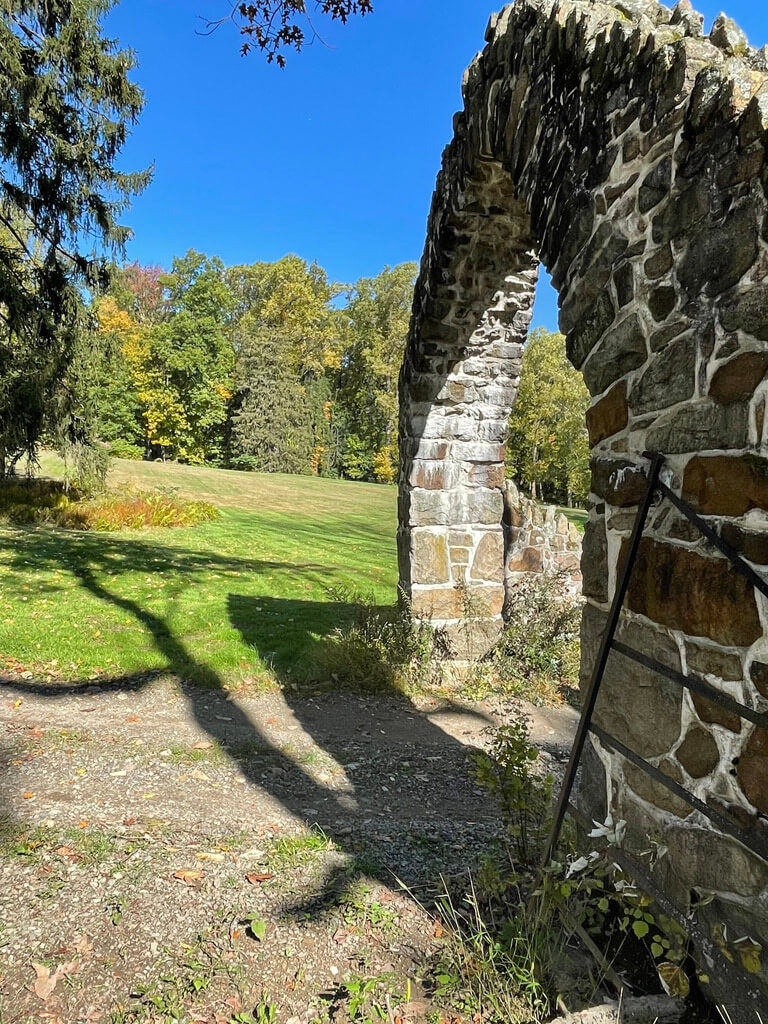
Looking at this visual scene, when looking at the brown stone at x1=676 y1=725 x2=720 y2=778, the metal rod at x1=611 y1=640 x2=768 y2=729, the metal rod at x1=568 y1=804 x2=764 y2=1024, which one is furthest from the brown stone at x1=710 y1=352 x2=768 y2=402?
the metal rod at x1=568 y1=804 x2=764 y2=1024

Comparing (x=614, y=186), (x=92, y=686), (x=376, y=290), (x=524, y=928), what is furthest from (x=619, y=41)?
(x=376, y=290)

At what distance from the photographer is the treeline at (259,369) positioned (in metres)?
33.2

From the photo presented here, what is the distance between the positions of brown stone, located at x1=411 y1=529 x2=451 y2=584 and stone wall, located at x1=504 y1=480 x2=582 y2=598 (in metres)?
0.72

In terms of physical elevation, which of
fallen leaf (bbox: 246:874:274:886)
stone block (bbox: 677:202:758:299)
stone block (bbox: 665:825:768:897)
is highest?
stone block (bbox: 677:202:758:299)

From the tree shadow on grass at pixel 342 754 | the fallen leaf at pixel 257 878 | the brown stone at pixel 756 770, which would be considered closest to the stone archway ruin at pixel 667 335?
the brown stone at pixel 756 770

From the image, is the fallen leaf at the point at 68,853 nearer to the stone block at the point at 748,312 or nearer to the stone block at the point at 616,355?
the stone block at the point at 616,355

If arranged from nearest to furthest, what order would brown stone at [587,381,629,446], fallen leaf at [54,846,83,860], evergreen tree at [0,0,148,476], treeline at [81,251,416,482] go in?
brown stone at [587,381,629,446] → fallen leaf at [54,846,83,860] → evergreen tree at [0,0,148,476] → treeline at [81,251,416,482]

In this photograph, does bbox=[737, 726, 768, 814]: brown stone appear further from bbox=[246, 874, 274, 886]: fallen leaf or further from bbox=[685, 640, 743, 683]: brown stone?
bbox=[246, 874, 274, 886]: fallen leaf

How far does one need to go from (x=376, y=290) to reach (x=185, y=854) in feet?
124

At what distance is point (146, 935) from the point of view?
97.9 inches

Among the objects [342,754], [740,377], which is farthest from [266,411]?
[740,377]

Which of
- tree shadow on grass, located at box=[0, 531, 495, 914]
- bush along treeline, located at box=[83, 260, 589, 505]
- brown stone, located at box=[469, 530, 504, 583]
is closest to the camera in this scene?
tree shadow on grass, located at box=[0, 531, 495, 914]

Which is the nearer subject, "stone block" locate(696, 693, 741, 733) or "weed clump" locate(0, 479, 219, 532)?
"stone block" locate(696, 693, 741, 733)

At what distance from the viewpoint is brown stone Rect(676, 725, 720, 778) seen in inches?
77.1
